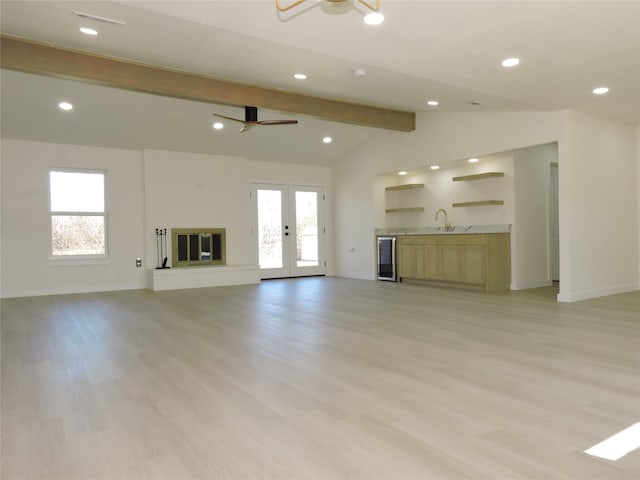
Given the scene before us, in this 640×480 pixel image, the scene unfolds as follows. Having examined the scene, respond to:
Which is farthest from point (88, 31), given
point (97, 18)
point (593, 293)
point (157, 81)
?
point (593, 293)

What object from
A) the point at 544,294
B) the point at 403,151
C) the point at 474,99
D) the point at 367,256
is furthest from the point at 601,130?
the point at 367,256

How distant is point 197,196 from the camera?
29.3 ft

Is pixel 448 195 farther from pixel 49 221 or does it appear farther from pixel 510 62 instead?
pixel 49 221

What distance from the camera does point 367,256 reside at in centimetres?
943

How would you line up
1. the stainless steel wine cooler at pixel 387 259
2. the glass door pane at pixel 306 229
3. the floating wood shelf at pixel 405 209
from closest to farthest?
the stainless steel wine cooler at pixel 387 259
the floating wood shelf at pixel 405 209
the glass door pane at pixel 306 229

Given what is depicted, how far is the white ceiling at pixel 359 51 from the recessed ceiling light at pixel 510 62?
0.05 metres

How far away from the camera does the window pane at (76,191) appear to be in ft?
25.6

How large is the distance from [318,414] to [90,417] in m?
1.20

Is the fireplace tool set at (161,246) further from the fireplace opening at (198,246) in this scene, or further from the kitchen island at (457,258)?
the kitchen island at (457,258)

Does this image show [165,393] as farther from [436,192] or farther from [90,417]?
[436,192]

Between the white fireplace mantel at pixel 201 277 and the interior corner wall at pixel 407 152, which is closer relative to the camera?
the interior corner wall at pixel 407 152

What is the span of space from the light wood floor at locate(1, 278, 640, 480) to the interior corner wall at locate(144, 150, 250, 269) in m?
3.57

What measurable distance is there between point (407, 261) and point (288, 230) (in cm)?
283

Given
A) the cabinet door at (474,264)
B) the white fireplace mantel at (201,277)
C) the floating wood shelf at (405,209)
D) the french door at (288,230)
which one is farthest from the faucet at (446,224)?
the white fireplace mantel at (201,277)
